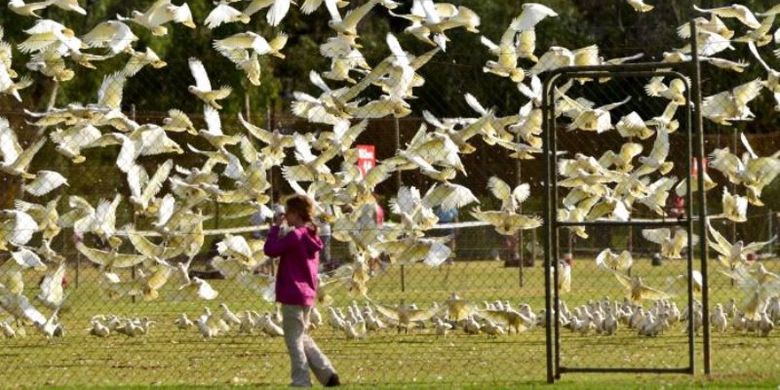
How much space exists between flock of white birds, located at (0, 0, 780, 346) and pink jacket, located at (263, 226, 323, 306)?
251 cm

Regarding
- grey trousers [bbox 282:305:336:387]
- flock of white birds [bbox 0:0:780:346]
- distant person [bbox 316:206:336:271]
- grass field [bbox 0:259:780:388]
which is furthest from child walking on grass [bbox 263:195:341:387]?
flock of white birds [bbox 0:0:780:346]

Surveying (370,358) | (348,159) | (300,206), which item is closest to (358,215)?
(348,159)

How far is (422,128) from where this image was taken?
16234mm

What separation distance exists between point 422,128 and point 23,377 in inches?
151

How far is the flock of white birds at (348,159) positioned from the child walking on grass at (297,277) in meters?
2.49

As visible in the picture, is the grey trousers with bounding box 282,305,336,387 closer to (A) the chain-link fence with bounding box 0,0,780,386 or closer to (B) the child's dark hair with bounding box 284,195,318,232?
(A) the chain-link fence with bounding box 0,0,780,386

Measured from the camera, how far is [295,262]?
43.7 feet

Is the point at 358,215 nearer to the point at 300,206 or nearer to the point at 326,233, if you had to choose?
the point at 326,233


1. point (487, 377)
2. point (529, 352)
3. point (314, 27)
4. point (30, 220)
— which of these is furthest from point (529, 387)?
point (314, 27)

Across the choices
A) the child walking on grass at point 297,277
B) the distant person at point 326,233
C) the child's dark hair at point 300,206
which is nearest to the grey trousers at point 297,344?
the child walking on grass at point 297,277

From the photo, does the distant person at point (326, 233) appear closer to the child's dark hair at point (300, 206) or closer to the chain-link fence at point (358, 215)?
the chain-link fence at point (358, 215)

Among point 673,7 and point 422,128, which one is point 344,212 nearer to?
point 422,128

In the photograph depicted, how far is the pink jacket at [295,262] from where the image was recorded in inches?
522

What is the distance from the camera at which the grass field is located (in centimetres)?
1447
